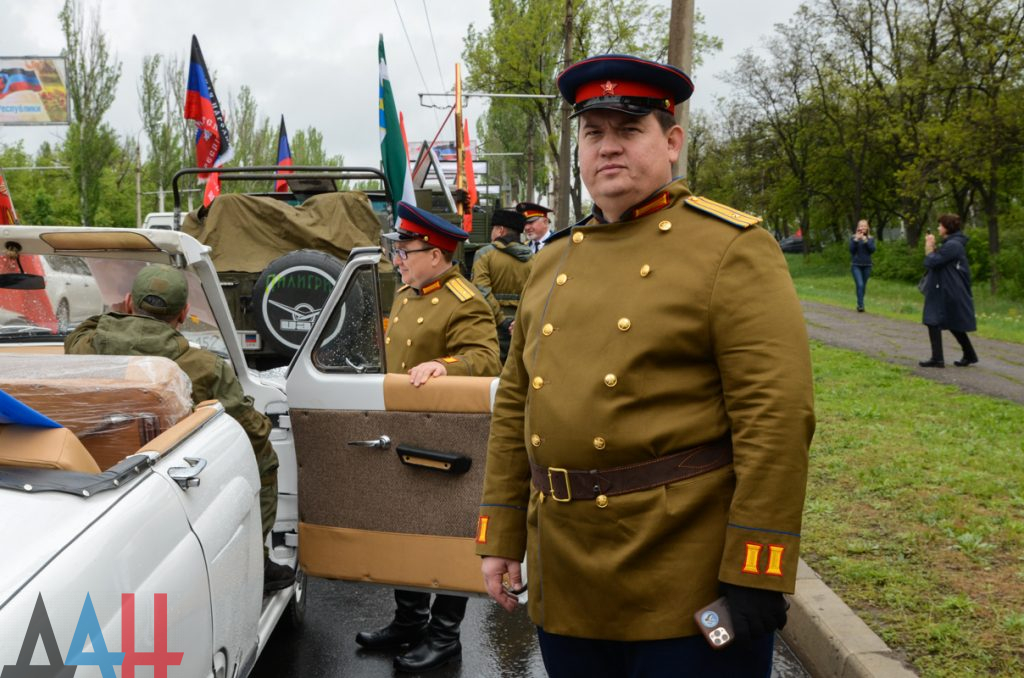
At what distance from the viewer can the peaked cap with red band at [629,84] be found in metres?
2.22

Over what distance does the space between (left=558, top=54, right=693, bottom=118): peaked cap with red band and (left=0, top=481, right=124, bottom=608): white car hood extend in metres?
1.36

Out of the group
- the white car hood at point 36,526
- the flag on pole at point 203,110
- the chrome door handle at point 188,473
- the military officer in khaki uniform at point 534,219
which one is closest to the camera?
the white car hood at point 36,526

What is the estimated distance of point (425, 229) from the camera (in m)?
4.38

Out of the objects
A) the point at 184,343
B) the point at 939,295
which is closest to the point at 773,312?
the point at 184,343

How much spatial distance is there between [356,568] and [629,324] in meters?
2.25

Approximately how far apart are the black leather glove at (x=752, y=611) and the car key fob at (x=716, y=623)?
A: 0.02 meters

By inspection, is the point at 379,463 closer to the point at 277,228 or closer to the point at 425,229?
the point at 425,229

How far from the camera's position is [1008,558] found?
185 inches

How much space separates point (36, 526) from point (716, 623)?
133cm

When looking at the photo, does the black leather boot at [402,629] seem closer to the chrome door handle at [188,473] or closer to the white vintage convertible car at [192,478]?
the white vintage convertible car at [192,478]

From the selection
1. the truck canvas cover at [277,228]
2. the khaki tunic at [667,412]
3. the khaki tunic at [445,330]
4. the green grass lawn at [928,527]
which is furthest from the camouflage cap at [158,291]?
the truck canvas cover at [277,228]

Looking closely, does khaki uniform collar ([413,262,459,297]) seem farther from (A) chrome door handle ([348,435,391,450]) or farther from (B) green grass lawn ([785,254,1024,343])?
(B) green grass lawn ([785,254,1024,343])

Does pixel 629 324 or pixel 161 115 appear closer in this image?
pixel 629 324

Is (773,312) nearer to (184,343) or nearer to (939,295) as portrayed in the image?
(184,343)
